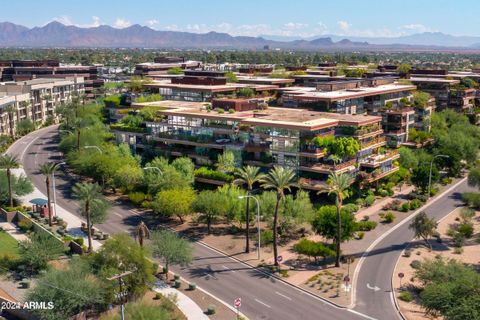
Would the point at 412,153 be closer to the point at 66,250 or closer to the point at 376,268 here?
the point at 376,268

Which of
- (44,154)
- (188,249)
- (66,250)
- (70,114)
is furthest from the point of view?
(70,114)

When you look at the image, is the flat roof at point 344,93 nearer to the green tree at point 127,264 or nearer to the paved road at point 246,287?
the paved road at point 246,287

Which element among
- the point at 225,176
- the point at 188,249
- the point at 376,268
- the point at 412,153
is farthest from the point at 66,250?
the point at 412,153

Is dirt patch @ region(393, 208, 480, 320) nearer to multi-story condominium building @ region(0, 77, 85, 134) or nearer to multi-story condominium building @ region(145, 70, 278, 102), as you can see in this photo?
multi-story condominium building @ region(145, 70, 278, 102)

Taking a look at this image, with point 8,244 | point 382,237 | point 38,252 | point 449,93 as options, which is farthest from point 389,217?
point 449,93

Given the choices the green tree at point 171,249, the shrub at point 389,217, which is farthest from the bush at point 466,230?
the green tree at point 171,249

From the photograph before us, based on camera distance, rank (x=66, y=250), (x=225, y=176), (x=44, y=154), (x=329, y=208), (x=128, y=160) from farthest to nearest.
A: (x=44, y=154) < (x=128, y=160) < (x=225, y=176) < (x=329, y=208) < (x=66, y=250)

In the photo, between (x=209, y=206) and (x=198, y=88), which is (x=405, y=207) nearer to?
(x=209, y=206)
